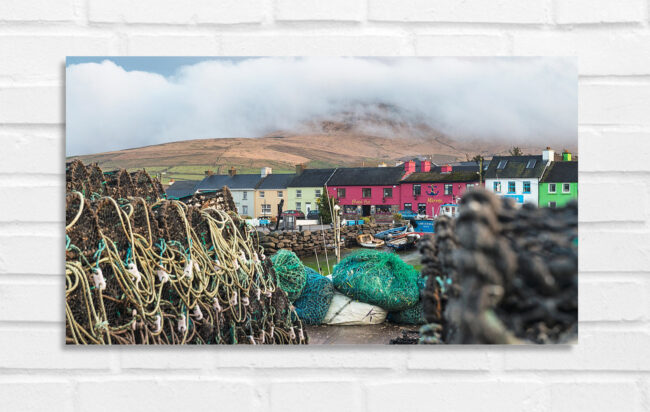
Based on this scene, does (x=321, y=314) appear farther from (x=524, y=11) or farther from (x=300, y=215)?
(x=524, y=11)

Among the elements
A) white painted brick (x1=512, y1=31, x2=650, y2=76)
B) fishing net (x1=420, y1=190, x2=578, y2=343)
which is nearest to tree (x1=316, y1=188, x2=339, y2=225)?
white painted brick (x1=512, y1=31, x2=650, y2=76)

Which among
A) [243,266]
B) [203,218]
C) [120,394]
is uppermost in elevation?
[203,218]

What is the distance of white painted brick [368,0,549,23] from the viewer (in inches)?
89.0

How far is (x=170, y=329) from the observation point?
2402 mm

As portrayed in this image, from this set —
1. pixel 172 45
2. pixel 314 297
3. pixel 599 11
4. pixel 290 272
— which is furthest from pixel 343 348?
pixel 599 11

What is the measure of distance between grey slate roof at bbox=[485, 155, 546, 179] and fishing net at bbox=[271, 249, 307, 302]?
84cm

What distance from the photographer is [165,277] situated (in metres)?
2.38

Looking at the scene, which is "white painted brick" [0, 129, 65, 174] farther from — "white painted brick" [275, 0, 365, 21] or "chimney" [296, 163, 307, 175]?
"white painted brick" [275, 0, 365, 21]

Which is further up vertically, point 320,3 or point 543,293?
point 320,3

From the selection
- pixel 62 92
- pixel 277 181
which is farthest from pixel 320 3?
pixel 62 92

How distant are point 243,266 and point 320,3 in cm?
115

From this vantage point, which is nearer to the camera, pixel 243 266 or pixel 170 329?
pixel 170 329

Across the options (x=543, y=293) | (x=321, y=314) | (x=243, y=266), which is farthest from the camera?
(x=243, y=266)

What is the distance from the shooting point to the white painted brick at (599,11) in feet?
7.43
